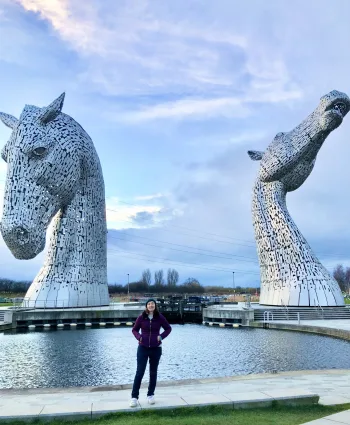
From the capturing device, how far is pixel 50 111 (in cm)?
1884

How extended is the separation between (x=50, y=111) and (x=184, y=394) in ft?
50.8

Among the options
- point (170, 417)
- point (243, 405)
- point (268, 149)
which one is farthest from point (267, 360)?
point (268, 149)

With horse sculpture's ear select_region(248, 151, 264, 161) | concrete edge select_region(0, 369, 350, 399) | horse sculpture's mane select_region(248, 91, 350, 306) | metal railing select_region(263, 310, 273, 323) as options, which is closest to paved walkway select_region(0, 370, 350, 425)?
concrete edge select_region(0, 369, 350, 399)

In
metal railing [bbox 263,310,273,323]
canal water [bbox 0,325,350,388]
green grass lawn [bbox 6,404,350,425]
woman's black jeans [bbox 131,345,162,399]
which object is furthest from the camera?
metal railing [bbox 263,310,273,323]

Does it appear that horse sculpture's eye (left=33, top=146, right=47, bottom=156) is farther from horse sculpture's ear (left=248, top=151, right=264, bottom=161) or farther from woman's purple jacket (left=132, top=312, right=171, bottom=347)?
woman's purple jacket (left=132, top=312, right=171, bottom=347)

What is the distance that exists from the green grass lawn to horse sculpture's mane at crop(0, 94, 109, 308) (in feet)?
45.5

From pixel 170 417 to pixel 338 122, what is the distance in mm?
16875

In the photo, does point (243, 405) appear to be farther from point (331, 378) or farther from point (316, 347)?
point (316, 347)

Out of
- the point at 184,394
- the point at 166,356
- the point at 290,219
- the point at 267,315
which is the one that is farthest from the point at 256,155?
the point at 184,394

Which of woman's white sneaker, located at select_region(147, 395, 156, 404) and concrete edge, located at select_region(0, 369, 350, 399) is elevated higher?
woman's white sneaker, located at select_region(147, 395, 156, 404)

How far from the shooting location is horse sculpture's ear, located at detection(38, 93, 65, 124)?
61.7 ft

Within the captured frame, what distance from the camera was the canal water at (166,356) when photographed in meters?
8.51

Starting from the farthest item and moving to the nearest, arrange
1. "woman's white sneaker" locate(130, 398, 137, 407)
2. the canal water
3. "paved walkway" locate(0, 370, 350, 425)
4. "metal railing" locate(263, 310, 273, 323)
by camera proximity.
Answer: "metal railing" locate(263, 310, 273, 323) → the canal water → "woman's white sneaker" locate(130, 398, 137, 407) → "paved walkway" locate(0, 370, 350, 425)

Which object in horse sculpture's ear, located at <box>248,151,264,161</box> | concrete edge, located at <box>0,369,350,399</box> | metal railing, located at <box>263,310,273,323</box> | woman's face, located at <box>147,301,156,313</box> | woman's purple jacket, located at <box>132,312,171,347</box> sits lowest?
concrete edge, located at <box>0,369,350,399</box>
